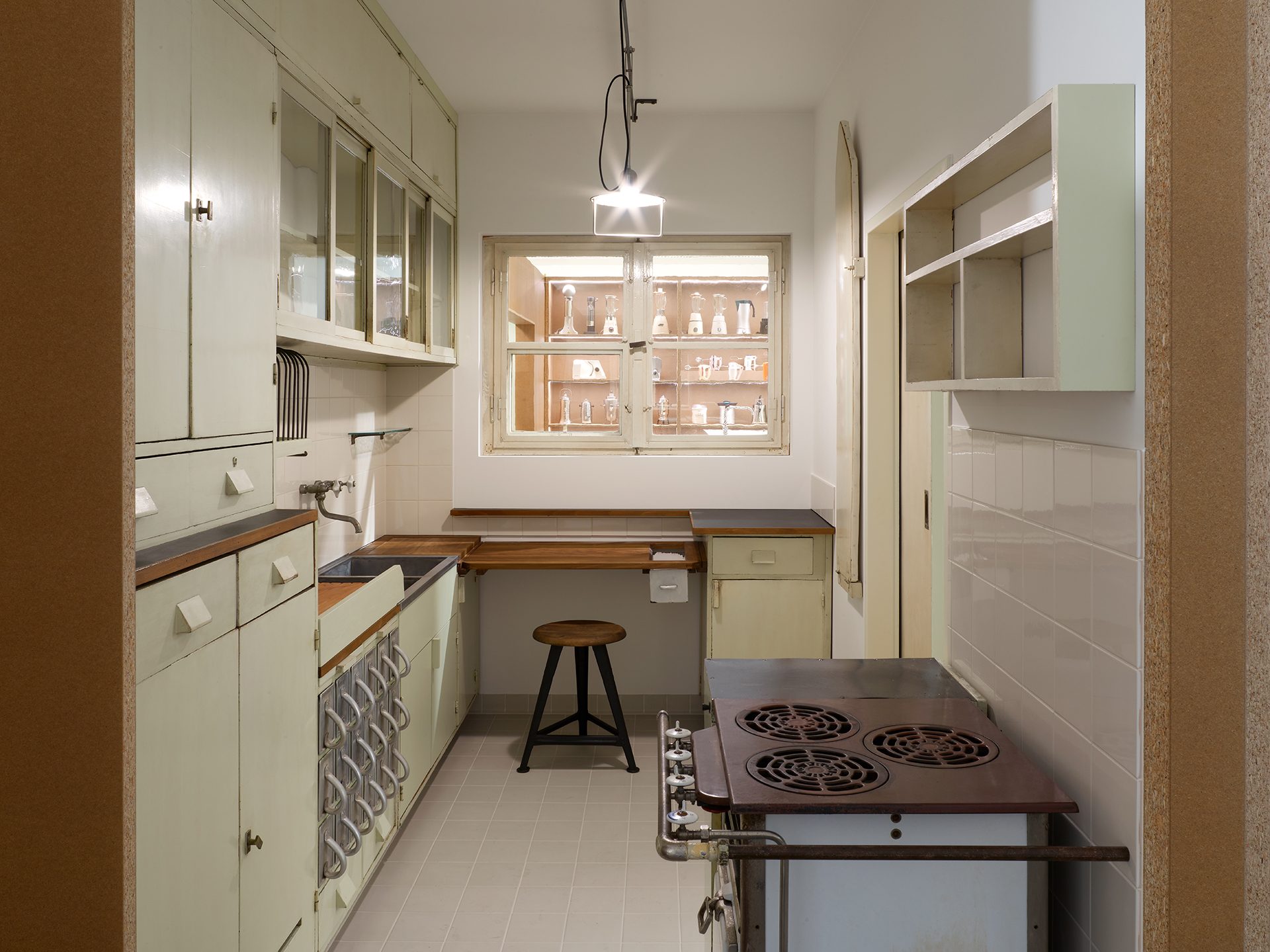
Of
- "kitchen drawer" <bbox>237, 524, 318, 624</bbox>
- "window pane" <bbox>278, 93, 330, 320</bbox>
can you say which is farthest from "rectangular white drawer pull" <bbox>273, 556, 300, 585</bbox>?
"window pane" <bbox>278, 93, 330, 320</bbox>

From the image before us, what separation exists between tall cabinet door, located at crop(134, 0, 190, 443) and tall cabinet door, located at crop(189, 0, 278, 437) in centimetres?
4

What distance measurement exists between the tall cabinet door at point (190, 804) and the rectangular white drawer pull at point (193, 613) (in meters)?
0.06

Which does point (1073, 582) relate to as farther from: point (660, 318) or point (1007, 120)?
point (660, 318)

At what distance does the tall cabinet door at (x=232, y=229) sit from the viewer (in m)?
1.86

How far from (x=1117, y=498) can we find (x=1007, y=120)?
97cm

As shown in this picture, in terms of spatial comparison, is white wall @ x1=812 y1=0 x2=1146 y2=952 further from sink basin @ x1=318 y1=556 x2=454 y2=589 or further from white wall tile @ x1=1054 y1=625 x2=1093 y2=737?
sink basin @ x1=318 y1=556 x2=454 y2=589

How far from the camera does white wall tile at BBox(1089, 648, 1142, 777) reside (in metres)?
1.35

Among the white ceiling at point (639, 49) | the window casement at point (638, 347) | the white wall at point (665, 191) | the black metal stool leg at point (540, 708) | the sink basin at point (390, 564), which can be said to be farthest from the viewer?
the window casement at point (638, 347)

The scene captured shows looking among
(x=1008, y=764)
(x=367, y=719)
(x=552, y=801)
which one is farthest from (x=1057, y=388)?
(x=552, y=801)

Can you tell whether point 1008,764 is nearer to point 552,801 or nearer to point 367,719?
point 367,719

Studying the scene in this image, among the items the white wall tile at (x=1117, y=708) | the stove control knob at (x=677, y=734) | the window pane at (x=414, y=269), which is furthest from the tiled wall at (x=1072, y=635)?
the window pane at (x=414, y=269)

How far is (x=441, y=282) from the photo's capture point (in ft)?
14.0

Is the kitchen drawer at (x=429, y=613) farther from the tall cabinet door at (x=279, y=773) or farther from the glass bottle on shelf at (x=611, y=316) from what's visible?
the glass bottle on shelf at (x=611, y=316)

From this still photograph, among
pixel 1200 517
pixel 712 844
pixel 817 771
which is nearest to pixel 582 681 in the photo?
pixel 817 771
